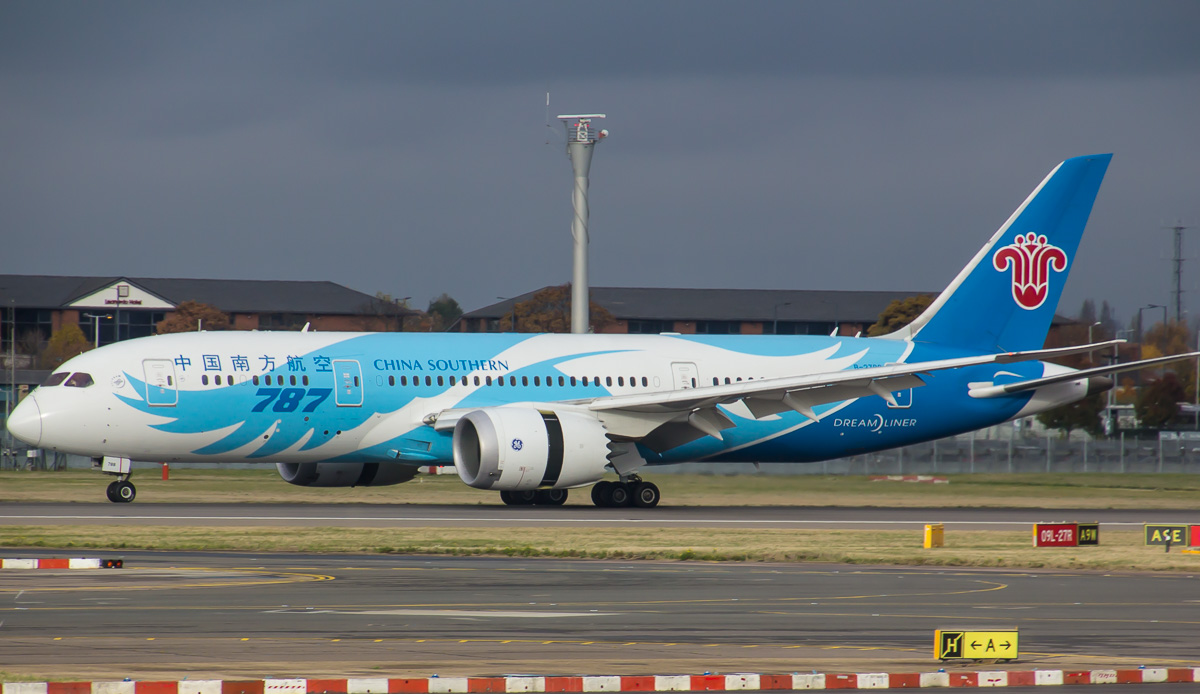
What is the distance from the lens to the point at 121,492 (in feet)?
105

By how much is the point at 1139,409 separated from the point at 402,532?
67.6 metres

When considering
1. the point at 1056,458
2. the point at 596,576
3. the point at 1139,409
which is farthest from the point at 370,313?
the point at 596,576

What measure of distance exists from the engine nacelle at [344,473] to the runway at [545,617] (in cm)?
1291

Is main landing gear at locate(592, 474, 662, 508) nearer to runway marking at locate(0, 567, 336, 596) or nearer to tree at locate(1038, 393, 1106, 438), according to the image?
runway marking at locate(0, 567, 336, 596)

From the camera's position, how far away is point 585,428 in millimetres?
31891

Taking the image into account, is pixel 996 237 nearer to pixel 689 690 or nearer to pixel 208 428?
pixel 208 428

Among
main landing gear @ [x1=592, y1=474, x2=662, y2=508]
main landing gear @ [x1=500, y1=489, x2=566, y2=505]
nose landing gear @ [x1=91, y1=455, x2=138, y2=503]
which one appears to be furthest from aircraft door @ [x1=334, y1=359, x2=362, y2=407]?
main landing gear @ [x1=592, y1=474, x2=662, y2=508]

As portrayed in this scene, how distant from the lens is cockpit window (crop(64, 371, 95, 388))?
3136 centimetres

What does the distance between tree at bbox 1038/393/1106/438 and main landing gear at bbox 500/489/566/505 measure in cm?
3162

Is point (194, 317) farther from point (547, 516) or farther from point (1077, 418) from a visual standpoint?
point (547, 516)

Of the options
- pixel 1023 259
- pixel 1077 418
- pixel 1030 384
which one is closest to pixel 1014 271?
pixel 1023 259

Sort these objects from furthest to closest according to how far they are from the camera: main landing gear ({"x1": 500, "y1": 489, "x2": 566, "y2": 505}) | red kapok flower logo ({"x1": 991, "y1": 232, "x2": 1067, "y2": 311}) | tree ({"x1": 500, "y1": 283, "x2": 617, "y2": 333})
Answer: tree ({"x1": 500, "y1": 283, "x2": 617, "y2": 333})
red kapok flower logo ({"x1": 991, "y1": 232, "x2": 1067, "y2": 311})
main landing gear ({"x1": 500, "y1": 489, "x2": 566, "y2": 505})

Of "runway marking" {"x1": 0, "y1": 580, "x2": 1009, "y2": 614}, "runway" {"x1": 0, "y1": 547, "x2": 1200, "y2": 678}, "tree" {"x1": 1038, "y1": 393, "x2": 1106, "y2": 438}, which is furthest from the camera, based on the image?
"tree" {"x1": 1038, "y1": 393, "x2": 1106, "y2": 438}

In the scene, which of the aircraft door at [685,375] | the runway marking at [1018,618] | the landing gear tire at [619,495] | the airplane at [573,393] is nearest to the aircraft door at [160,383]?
the airplane at [573,393]
